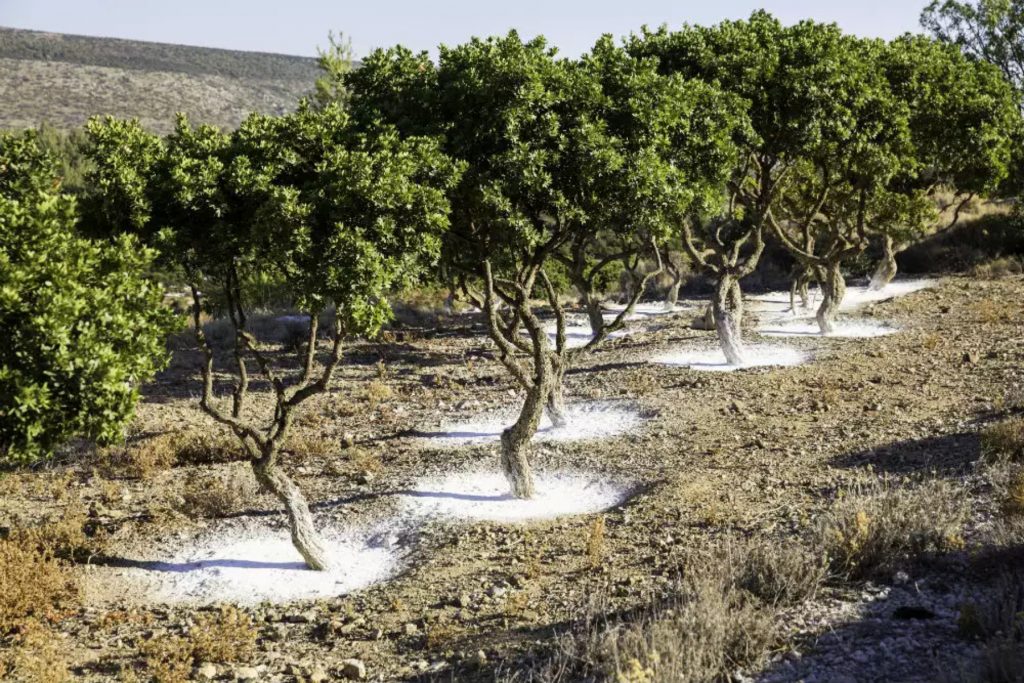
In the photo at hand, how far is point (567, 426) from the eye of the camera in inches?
715

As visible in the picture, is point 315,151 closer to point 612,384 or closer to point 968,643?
point 968,643

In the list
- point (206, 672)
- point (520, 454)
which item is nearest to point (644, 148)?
point (520, 454)

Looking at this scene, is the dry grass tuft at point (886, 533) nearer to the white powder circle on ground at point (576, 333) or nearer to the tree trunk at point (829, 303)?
the tree trunk at point (829, 303)

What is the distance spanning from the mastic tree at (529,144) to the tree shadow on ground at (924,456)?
17.4ft

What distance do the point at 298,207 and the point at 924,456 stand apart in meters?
10.8

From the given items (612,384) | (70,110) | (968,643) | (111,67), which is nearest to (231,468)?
(612,384)

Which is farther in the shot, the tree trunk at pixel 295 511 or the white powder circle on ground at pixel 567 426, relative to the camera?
the white powder circle on ground at pixel 567 426

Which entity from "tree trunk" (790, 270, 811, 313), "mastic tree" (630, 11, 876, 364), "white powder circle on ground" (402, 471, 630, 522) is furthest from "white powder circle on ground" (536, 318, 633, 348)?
"white powder circle on ground" (402, 471, 630, 522)

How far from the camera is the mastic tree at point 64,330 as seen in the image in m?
7.35

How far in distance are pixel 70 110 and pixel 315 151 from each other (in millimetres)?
72753

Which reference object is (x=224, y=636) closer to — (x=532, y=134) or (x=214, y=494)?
(x=214, y=494)

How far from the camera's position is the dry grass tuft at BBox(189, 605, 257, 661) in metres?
9.10

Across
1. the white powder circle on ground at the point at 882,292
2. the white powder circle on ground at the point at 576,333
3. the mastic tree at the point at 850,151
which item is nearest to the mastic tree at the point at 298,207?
the mastic tree at the point at 850,151

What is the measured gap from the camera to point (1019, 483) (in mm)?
10430
